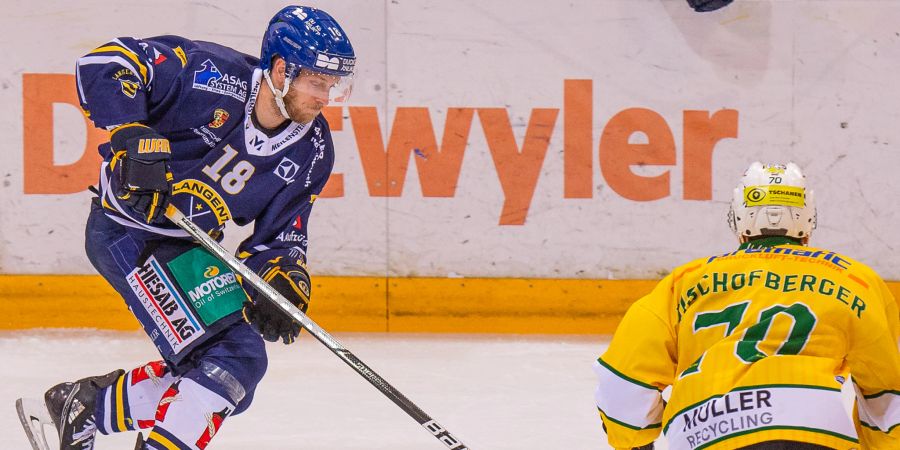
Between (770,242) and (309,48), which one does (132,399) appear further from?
(770,242)

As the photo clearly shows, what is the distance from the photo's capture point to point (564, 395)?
12.5 ft

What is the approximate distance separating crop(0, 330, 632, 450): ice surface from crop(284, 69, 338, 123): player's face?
104 centimetres

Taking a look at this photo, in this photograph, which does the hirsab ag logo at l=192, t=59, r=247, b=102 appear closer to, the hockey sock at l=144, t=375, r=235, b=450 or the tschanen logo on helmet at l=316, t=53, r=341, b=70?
the tschanen logo on helmet at l=316, t=53, r=341, b=70

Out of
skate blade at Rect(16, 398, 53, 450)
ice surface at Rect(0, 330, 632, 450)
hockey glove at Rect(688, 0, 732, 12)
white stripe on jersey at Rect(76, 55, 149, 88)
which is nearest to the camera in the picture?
white stripe on jersey at Rect(76, 55, 149, 88)

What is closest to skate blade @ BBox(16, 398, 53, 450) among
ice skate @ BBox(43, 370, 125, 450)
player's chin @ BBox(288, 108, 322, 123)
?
ice skate @ BBox(43, 370, 125, 450)

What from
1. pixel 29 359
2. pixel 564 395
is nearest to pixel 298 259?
pixel 564 395

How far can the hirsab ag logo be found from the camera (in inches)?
103

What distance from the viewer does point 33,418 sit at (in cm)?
287

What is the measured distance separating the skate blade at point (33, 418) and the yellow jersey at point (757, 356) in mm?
1510

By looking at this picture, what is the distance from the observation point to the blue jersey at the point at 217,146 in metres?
2.60

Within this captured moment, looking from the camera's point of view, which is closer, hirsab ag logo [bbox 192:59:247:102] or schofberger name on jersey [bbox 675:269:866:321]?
schofberger name on jersey [bbox 675:269:866:321]

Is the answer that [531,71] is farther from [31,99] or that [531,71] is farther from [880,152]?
[31,99]

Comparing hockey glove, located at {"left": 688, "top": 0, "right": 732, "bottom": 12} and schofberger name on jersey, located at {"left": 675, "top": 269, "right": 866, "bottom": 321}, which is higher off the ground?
hockey glove, located at {"left": 688, "top": 0, "right": 732, "bottom": 12}

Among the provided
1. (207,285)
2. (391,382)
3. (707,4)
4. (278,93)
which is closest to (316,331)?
(207,285)
